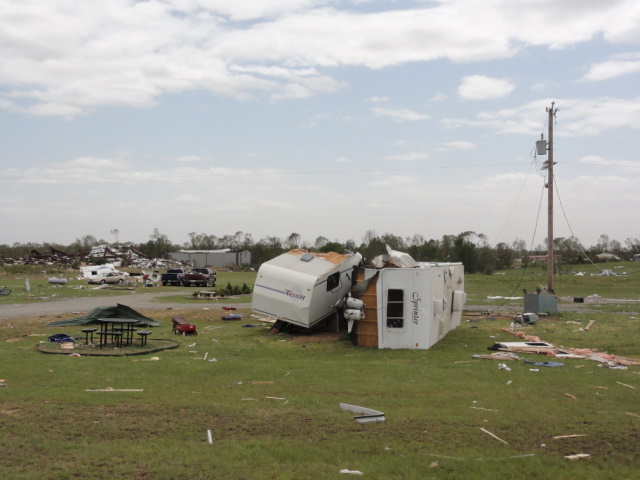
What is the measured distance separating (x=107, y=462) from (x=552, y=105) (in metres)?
31.6

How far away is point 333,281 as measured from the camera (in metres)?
22.6

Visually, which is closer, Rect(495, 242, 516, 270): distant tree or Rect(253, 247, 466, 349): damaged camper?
Rect(253, 247, 466, 349): damaged camper

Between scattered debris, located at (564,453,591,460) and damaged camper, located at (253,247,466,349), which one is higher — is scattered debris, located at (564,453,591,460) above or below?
below

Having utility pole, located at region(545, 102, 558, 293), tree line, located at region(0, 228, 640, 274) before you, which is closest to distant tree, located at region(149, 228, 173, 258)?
tree line, located at region(0, 228, 640, 274)

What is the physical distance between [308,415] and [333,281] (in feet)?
41.1

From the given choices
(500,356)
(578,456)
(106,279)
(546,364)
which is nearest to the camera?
(578,456)

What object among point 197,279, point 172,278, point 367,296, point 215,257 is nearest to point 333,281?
point 367,296

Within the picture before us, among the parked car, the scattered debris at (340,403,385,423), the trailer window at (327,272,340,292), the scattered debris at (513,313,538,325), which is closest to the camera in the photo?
the scattered debris at (340,403,385,423)

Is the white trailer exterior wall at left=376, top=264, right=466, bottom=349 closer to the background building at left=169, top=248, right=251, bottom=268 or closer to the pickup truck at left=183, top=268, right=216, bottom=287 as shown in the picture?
the pickup truck at left=183, top=268, right=216, bottom=287

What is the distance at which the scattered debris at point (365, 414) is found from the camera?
984 cm

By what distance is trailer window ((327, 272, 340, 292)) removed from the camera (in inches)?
882

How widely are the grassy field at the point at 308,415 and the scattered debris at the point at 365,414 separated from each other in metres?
0.20

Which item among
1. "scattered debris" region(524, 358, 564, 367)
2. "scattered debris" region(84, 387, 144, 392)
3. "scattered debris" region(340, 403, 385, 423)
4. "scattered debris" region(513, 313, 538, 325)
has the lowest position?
"scattered debris" region(524, 358, 564, 367)

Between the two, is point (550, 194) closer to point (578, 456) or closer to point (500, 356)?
point (500, 356)
